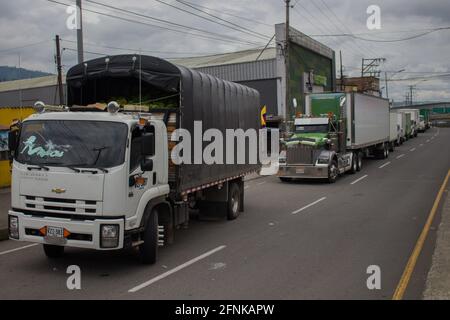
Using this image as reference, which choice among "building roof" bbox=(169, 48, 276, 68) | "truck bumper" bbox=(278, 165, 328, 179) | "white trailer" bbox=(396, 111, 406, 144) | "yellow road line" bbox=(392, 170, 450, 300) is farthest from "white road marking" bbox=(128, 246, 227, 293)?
"white trailer" bbox=(396, 111, 406, 144)

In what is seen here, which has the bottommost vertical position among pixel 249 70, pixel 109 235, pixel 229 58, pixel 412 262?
pixel 412 262

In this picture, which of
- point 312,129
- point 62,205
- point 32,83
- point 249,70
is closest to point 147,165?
point 62,205

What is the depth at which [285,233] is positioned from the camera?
10.5 metres

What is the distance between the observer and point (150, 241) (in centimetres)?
778

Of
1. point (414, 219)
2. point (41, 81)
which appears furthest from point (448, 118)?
point (414, 219)

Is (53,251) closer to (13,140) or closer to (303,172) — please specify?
(13,140)

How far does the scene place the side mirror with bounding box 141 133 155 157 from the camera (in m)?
7.43

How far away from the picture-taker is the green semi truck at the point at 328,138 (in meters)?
19.5

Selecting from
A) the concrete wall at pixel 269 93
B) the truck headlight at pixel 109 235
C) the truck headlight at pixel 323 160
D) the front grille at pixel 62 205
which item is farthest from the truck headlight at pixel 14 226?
the concrete wall at pixel 269 93

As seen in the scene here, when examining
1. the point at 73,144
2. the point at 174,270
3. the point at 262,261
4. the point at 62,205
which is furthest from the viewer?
the point at 262,261

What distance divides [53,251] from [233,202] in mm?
5114

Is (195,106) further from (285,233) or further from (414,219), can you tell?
(414,219)

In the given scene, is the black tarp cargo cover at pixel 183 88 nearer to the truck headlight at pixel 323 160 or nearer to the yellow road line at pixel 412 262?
the yellow road line at pixel 412 262

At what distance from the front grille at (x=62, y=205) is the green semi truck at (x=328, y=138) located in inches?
531
